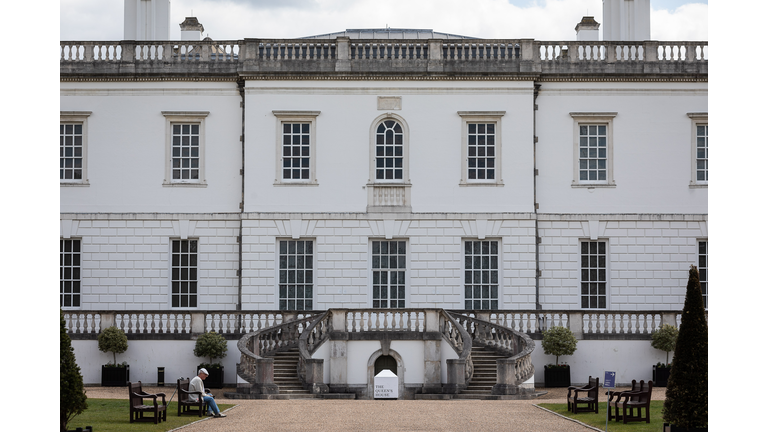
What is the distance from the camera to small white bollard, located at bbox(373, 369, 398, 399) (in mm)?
23531

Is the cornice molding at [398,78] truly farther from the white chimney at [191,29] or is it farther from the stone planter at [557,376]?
the stone planter at [557,376]

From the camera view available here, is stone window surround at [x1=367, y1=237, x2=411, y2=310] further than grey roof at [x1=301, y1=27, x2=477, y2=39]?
No

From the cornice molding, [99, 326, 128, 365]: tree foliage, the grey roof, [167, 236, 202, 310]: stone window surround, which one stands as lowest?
[99, 326, 128, 365]: tree foliage

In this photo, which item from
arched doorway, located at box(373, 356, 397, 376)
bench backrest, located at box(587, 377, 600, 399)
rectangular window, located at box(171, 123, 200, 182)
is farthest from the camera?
rectangular window, located at box(171, 123, 200, 182)

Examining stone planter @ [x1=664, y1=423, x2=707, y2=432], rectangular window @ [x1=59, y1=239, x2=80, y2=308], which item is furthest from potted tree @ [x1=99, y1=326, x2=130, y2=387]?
stone planter @ [x1=664, y1=423, x2=707, y2=432]

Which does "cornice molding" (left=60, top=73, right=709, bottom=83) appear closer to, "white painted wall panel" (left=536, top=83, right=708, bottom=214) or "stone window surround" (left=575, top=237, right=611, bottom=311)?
"white painted wall panel" (left=536, top=83, right=708, bottom=214)

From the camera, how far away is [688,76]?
30.0 meters

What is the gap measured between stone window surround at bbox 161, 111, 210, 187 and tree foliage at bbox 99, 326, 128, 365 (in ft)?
16.8

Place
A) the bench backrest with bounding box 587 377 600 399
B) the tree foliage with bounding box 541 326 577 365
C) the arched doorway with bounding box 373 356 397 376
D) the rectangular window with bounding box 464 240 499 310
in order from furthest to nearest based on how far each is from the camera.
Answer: the rectangular window with bounding box 464 240 499 310 → the tree foliage with bounding box 541 326 577 365 → the arched doorway with bounding box 373 356 397 376 → the bench backrest with bounding box 587 377 600 399

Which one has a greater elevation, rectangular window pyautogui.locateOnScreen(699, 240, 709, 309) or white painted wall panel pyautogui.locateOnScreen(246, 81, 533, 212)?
white painted wall panel pyautogui.locateOnScreen(246, 81, 533, 212)

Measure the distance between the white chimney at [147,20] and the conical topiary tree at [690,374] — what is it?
22.0 m

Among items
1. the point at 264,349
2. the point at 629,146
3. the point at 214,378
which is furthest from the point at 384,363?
the point at 629,146
